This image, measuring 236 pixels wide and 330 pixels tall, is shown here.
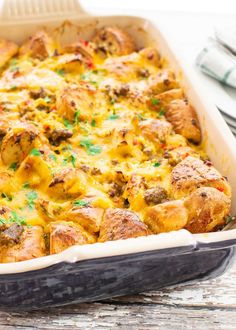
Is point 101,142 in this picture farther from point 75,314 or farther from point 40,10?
point 40,10

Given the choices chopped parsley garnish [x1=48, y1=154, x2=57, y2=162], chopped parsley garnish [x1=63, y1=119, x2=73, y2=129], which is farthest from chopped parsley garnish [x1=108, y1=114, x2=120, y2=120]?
chopped parsley garnish [x1=48, y1=154, x2=57, y2=162]

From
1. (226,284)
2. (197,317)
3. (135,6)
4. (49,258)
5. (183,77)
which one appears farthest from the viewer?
(135,6)

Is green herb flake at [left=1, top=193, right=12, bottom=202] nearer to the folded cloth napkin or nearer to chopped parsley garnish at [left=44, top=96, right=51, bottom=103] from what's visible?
chopped parsley garnish at [left=44, top=96, right=51, bottom=103]

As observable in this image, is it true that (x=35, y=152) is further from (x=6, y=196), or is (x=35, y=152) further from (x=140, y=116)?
(x=140, y=116)

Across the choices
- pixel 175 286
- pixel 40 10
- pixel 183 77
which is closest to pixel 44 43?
pixel 40 10

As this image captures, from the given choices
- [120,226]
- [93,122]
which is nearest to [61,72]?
[93,122]

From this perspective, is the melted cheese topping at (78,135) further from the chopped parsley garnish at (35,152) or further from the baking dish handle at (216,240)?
the baking dish handle at (216,240)
